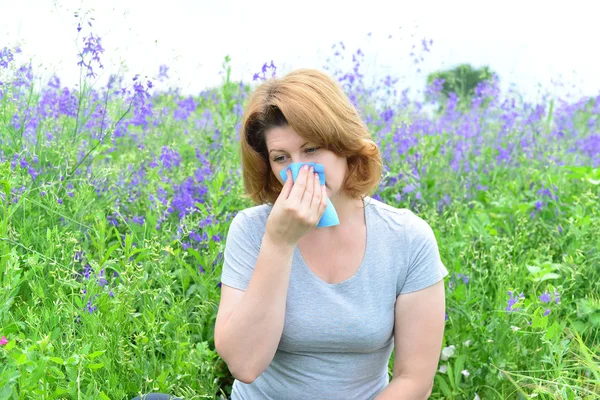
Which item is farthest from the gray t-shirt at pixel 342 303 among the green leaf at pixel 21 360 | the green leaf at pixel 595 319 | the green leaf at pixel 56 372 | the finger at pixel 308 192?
the green leaf at pixel 595 319

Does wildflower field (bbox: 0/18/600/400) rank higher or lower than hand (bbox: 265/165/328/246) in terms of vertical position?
lower

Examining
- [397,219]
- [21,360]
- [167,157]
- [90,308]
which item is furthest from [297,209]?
[167,157]

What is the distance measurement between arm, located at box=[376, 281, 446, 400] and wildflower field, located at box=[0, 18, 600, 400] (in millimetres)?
A: 387

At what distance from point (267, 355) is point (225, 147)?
6.59 ft

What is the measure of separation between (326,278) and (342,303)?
0.09m

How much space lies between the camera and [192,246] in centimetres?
326

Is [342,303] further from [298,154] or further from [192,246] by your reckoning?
[192,246]

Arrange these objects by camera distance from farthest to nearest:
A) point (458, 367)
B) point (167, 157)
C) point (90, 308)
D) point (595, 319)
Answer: point (167, 157) → point (595, 319) → point (458, 367) → point (90, 308)

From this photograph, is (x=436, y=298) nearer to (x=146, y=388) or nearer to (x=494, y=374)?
(x=494, y=374)

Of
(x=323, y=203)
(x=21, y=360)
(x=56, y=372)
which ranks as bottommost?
(x=56, y=372)

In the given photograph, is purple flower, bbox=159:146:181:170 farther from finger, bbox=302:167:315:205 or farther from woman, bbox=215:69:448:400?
finger, bbox=302:167:315:205

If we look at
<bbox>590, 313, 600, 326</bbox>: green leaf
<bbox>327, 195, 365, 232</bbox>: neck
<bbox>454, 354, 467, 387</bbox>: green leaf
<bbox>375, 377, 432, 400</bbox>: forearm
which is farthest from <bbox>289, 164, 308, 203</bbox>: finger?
<bbox>590, 313, 600, 326</bbox>: green leaf

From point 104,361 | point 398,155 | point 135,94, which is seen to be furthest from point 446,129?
point 104,361

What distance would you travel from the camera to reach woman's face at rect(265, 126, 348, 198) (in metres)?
2.03
